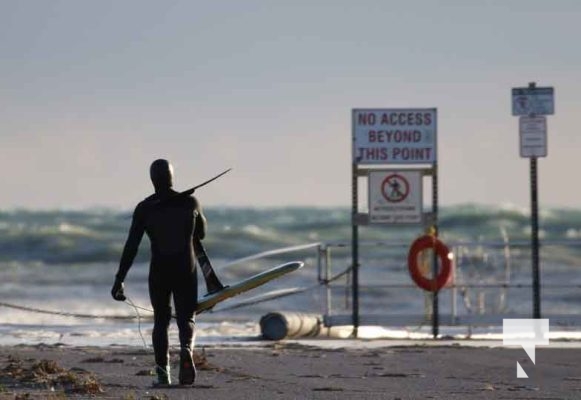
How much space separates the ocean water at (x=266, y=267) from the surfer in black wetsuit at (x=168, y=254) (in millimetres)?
4627

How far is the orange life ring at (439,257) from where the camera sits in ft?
78.0

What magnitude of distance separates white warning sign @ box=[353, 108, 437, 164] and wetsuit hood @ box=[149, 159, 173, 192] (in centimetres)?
873

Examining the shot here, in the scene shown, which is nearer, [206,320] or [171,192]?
[171,192]

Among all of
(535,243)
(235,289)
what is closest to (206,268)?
(235,289)

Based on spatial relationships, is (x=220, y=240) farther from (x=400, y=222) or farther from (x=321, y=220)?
(x=400, y=222)

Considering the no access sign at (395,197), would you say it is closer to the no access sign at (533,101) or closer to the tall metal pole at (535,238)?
the tall metal pole at (535,238)

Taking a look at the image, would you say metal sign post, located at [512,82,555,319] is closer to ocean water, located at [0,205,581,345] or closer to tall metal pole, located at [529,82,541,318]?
tall metal pole, located at [529,82,541,318]

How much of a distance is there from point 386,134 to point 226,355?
4838mm

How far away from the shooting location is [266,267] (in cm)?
5550

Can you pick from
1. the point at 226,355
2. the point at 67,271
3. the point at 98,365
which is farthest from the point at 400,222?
the point at 67,271

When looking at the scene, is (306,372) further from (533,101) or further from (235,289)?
(533,101)

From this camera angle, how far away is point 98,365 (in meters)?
18.3

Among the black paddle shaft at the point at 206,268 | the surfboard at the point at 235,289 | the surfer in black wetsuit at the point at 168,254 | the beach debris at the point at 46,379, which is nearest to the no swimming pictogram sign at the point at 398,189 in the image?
the beach debris at the point at 46,379

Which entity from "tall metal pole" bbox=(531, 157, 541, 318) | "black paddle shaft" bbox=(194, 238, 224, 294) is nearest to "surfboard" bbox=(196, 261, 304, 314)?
"black paddle shaft" bbox=(194, 238, 224, 294)
